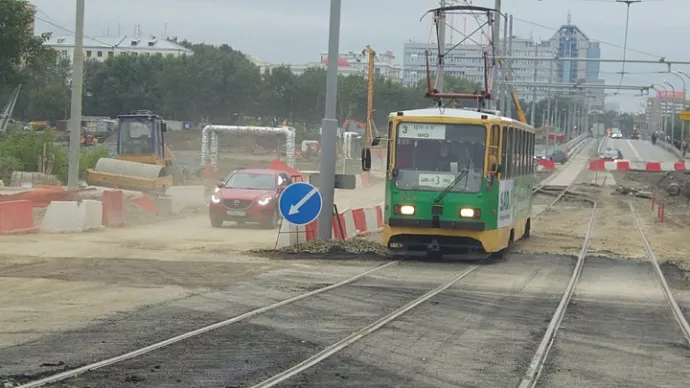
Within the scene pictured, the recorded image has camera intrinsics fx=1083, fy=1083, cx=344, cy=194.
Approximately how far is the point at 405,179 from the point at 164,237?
7725 millimetres

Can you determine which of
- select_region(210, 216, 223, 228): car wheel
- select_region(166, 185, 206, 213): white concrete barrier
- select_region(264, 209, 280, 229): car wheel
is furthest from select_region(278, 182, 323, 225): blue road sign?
select_region(166, 185, 206, 213): white concrete barrier

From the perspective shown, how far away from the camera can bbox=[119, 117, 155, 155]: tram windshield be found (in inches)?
1645

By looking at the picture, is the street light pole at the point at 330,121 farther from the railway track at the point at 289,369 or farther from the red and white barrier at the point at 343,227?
the railway track at the point at 289,369

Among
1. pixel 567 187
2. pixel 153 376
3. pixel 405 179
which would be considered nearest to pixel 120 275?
pixel 405 179

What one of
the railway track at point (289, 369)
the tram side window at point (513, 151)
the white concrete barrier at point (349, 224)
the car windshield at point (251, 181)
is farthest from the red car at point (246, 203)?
the railway track at point (289, 369)

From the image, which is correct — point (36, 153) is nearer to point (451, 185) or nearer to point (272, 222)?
point (272, 222)

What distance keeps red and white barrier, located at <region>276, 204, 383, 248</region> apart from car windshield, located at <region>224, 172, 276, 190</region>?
285 cm

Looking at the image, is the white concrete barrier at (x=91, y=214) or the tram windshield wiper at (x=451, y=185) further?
the white concrete barrier at (x=91, y=214)

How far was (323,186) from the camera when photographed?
21172mm

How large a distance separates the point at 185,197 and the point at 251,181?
7.78 m

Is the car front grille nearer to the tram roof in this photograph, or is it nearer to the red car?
the red car

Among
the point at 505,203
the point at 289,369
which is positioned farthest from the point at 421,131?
the point at 289,369

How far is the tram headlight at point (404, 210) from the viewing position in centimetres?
1912

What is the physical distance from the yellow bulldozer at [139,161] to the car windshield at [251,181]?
7.50m
